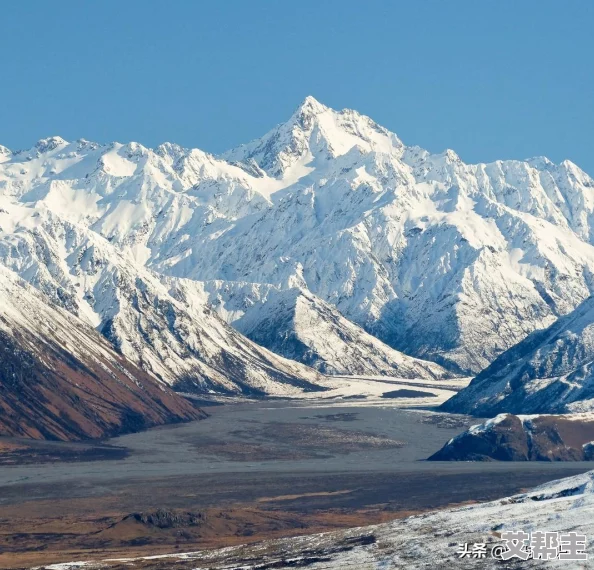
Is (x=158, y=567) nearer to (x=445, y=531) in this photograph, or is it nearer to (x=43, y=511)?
(x=445, y=531)

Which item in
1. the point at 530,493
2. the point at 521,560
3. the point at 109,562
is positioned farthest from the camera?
the point at 530,493

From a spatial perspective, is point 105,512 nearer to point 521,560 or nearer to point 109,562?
point 109,562

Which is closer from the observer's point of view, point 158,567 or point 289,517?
point 158,567

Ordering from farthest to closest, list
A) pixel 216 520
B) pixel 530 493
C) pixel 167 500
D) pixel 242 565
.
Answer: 1. pixel 167 500
2. pixel 216 520
3. pixel 530 493
4. pixel 242 565

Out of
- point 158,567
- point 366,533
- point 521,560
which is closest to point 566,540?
point 521,560

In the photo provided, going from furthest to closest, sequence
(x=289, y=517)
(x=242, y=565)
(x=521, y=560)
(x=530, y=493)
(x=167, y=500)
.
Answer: (x=167, y=500)
(x=289, y=517)
(x=530, y=493)
(x=242, y=565)
(x=521, y=560)

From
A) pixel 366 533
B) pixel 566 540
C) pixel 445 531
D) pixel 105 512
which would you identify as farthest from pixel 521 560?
pixel 105 512

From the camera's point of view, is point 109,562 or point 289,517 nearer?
point 109,562

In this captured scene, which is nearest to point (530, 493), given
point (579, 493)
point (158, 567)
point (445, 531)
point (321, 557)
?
point (579, 493)
